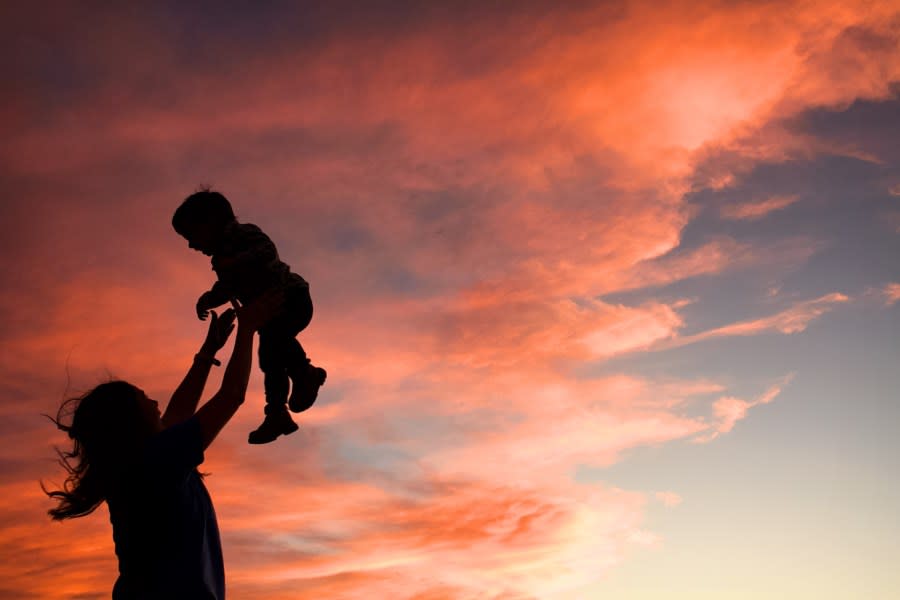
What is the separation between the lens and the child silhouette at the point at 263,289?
495 cm

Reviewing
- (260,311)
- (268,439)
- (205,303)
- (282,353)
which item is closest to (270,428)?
(268,439)

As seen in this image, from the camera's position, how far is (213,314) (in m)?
5.24

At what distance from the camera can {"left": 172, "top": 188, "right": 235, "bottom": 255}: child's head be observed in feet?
16.2

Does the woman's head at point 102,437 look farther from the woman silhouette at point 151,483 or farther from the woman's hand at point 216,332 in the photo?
the woman's hand at point 216,332

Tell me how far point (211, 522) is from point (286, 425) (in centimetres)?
121

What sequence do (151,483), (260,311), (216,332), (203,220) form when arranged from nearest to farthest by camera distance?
→ (151,483)
(260,311)
(203,220)
(216,332)

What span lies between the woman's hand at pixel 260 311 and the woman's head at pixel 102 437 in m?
0.67

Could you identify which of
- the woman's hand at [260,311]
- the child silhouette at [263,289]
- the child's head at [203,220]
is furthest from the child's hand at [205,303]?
the woman's hand at [260,311]

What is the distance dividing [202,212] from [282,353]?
1.06 meters

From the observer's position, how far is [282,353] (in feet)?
17.3

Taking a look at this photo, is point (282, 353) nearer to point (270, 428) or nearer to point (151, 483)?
point (270, 428)

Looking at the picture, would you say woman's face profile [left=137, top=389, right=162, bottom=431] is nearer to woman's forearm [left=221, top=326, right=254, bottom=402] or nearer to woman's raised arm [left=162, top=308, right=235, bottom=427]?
woman's forearm [left=221, top=326, right=254, bottom=402]

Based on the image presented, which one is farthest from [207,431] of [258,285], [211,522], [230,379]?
[258,285]

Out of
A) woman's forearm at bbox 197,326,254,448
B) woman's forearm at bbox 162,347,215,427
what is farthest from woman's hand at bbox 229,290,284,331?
woman's forearm at bbox 162,347,215,427
